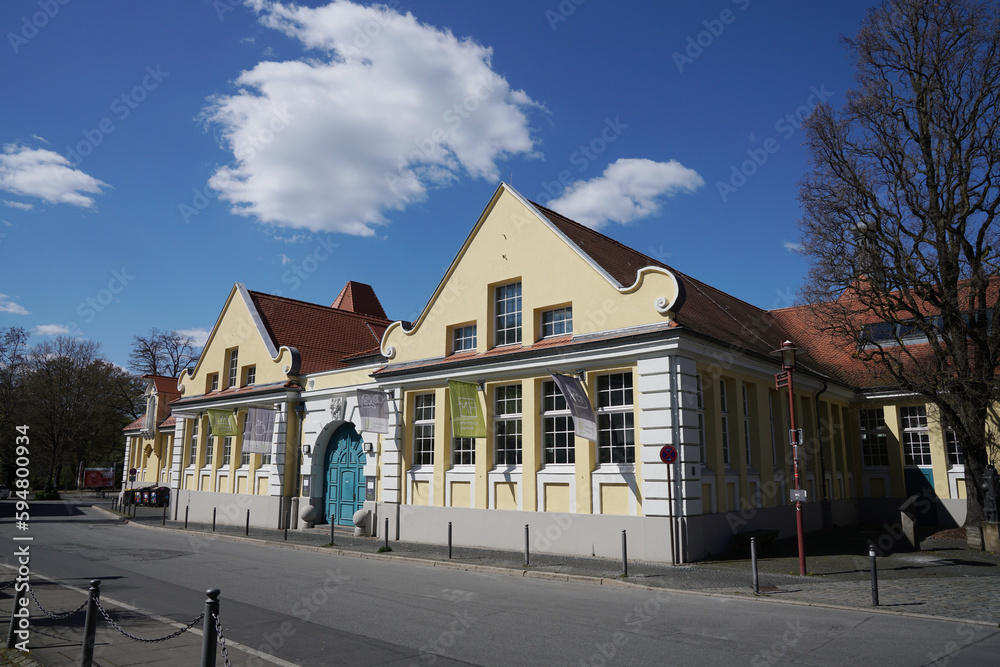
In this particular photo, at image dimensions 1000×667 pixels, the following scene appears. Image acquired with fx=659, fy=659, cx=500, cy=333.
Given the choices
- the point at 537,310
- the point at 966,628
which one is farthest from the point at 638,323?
the point at 966,628

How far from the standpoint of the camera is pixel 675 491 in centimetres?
1477

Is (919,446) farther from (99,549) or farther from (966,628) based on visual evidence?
(99,549)

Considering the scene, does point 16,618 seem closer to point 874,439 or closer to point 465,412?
point 465,412

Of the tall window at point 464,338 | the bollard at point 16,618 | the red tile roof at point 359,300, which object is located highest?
the red tile roof at point 359,300

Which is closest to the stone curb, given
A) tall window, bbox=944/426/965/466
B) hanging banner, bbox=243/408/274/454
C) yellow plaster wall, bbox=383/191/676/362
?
hanging banner, bbox=243/408/274/454

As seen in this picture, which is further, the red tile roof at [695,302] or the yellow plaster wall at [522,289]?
the red tile roof at [695,302]

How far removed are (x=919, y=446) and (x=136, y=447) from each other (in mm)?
52776

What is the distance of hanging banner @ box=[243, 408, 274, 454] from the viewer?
25.7 m

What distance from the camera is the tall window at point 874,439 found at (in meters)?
24.9

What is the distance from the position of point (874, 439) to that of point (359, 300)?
1043 inches

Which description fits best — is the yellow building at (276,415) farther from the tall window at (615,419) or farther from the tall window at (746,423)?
the tall window at (746,423)

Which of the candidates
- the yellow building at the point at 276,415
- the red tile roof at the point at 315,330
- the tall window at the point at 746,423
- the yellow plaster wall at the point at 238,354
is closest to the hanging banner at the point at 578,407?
the tall window at the point at 746,423

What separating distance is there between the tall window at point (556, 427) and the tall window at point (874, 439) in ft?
48.6

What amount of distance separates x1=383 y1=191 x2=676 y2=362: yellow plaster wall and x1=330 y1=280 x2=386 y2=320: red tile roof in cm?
1571
